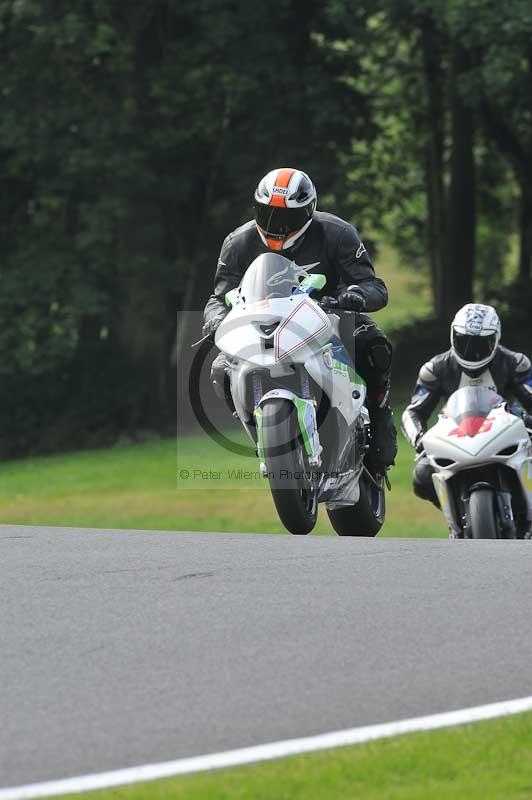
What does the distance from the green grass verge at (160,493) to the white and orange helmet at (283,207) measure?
33.4 ft

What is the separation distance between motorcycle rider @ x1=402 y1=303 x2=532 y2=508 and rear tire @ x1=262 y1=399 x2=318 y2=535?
7.33 ft

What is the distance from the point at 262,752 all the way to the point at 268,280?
454 cm

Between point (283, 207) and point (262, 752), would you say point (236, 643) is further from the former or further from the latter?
point (283, 207)

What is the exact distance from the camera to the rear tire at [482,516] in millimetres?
10484

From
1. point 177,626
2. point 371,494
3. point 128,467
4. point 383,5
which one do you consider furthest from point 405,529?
point 177,626

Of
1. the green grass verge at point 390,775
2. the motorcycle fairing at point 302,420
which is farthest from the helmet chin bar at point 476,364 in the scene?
the green grass verge at point 390,775

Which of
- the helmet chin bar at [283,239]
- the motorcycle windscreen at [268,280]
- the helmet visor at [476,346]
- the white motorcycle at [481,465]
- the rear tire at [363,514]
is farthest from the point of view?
the helmet visor at [476,346]

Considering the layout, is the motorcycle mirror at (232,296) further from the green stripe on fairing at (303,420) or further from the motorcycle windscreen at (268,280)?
the green stripe on fairing at (303,420)

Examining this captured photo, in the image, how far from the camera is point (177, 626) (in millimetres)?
6758

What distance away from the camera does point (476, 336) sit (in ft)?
37.6

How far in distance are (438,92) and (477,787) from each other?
110 feet

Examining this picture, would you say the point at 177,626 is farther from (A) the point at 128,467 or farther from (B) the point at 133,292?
(B) the point at 133,292

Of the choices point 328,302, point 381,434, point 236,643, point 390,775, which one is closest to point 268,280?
point 328,302

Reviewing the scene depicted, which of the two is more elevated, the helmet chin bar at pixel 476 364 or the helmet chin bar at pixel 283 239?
the helmet chin bar at pixel 283 239
